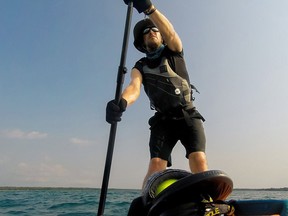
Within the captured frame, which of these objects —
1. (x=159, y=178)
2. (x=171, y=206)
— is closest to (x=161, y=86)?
(x=159, y=178)

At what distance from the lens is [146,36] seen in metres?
4.26

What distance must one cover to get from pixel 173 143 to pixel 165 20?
1.68m

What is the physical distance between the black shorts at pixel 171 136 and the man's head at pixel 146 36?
100cm

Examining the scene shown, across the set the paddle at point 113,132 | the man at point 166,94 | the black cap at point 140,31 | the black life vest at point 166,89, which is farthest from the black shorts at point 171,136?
the paddle at point 113,132

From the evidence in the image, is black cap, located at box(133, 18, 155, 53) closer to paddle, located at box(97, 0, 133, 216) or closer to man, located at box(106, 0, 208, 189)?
man, located at box(106, 0, 208, 189)

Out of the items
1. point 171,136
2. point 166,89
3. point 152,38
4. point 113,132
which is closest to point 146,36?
point 152,38

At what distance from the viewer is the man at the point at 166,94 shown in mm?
3988

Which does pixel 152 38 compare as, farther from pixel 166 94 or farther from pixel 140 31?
pixel 166 94

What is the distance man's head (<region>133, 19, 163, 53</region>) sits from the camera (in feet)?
13.9

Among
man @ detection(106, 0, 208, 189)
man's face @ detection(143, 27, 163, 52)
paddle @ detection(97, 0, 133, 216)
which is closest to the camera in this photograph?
paddle @ detection(97, 0, 133, 216)

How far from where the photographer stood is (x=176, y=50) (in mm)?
4309

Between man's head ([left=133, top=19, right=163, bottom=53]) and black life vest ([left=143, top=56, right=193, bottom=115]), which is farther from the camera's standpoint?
man's head ([left=133, top=19, right=163, bottom=53])

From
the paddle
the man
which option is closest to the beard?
the man

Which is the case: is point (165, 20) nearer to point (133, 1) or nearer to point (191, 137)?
point (133, 1)
